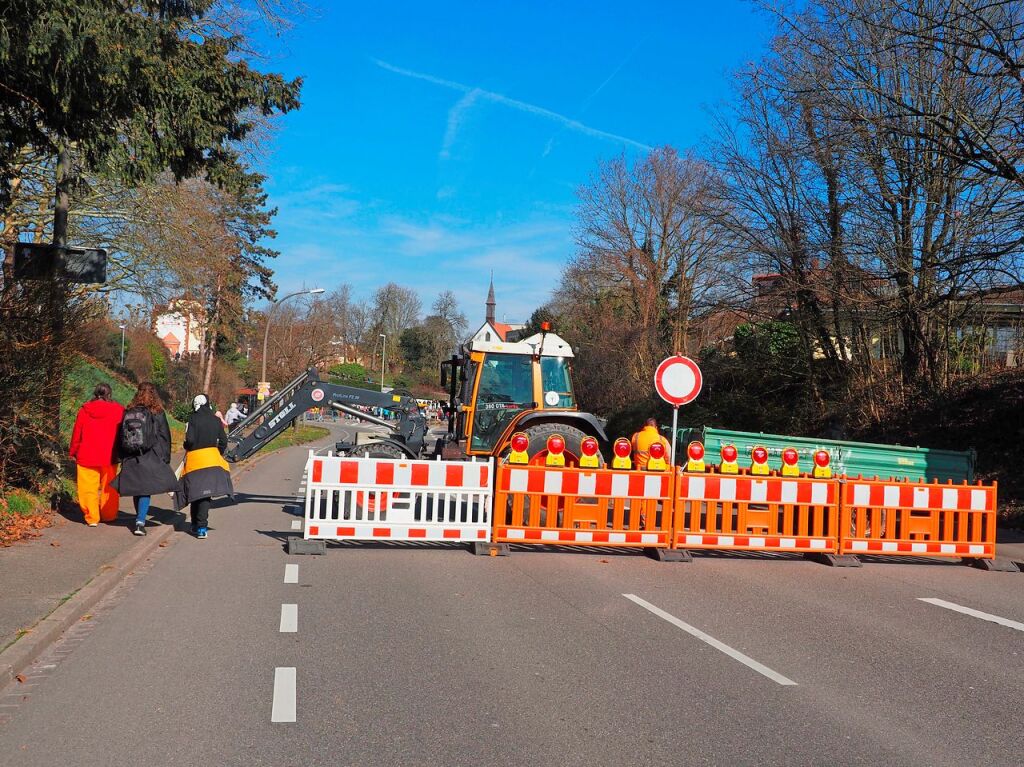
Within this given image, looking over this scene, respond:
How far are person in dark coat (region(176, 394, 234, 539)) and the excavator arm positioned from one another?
2.86 m

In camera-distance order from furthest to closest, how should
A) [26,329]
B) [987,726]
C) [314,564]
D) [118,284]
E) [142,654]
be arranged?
1. [118,284]
2. [26,329]
3. [314,564]
4. [142,654]
5. [987,726]

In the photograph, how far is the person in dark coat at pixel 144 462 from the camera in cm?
1118

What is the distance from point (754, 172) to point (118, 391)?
21447 mm

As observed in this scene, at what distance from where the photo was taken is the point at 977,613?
8.40 metres

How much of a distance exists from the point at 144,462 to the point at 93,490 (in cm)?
78

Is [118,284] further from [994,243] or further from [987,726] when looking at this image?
[987,726]

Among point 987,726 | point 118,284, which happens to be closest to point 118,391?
point 118,284

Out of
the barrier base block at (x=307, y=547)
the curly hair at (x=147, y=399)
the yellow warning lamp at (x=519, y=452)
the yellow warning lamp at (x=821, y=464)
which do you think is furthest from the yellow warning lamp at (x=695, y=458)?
the curly hair at (x=147, y=399)

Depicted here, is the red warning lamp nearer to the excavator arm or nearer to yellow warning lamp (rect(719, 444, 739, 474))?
yellow warning lamp (rect(719, 444, 739, 474))

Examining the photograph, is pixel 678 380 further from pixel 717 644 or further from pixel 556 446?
pixel 717 644

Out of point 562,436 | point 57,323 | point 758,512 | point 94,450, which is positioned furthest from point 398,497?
point 57,323

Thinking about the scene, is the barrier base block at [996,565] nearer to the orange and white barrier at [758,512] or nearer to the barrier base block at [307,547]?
the orange and white barrier at [758,512]

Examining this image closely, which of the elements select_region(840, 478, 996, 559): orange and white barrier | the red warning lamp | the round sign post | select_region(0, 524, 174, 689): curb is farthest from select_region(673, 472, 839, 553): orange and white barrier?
select_region(0, 524, 174, 689): curb

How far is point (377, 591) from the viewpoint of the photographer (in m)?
8.43
